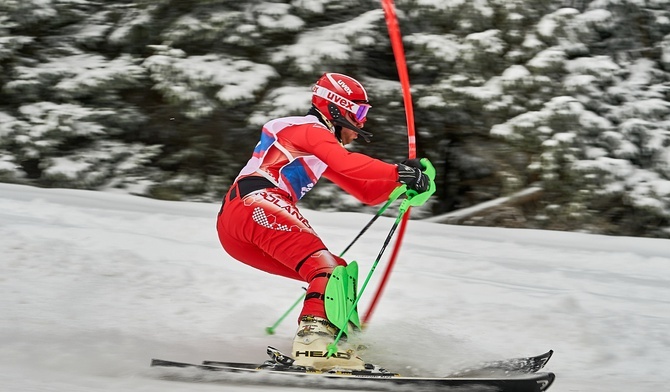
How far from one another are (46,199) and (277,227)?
3.32m

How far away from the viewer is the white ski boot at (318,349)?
3.31 meters

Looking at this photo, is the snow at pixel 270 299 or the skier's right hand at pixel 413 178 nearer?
the skier's right hand at pixel 413 178

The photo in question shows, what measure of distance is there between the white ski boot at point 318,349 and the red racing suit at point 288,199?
48 mm

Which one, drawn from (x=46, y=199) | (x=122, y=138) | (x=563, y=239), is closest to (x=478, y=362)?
(x=563, y=239)

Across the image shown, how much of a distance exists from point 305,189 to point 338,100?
47 centimetres

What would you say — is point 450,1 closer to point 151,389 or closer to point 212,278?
point 212,278

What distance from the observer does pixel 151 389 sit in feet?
10.1

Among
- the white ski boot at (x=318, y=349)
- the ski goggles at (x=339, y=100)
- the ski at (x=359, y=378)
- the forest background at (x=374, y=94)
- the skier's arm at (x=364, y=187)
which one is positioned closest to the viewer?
the ski at (x=359, y=378)

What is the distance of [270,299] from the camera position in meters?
4.76

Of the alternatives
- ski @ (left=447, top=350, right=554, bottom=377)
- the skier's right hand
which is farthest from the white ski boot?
the skier's right hand

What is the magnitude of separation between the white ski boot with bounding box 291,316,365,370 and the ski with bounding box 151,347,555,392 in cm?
4

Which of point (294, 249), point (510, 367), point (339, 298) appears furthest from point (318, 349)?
point (510, 367)

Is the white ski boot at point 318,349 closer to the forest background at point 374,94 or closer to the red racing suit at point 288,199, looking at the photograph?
the red racing suit at point 288,199

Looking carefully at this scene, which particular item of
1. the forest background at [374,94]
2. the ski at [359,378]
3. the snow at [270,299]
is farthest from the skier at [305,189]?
the forest background at [374,94]
